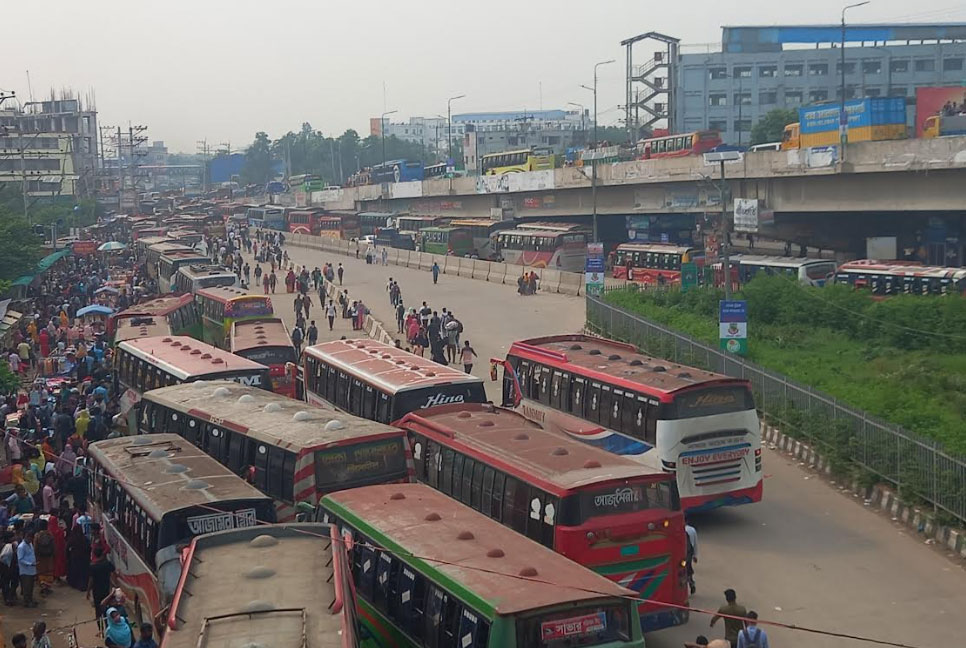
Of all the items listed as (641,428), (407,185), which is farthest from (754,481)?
(407,185)

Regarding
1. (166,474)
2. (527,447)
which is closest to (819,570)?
(527,447)

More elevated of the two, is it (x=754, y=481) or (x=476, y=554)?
(x=476, y=554)

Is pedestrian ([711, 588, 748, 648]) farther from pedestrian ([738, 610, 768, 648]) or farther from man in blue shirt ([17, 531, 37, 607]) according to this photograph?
man in blue shirt ([17, 531, 37, 607])

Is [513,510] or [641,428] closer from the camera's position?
[513,510]

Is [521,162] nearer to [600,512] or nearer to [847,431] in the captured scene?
[847,431]

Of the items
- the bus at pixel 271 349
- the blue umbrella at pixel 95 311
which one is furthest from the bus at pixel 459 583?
the blue umbrella at pixel 95 311

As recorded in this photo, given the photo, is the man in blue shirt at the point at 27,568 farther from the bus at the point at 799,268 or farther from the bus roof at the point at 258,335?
the bus at the point at 799,268

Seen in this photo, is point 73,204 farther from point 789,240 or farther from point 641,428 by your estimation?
point 641,428
